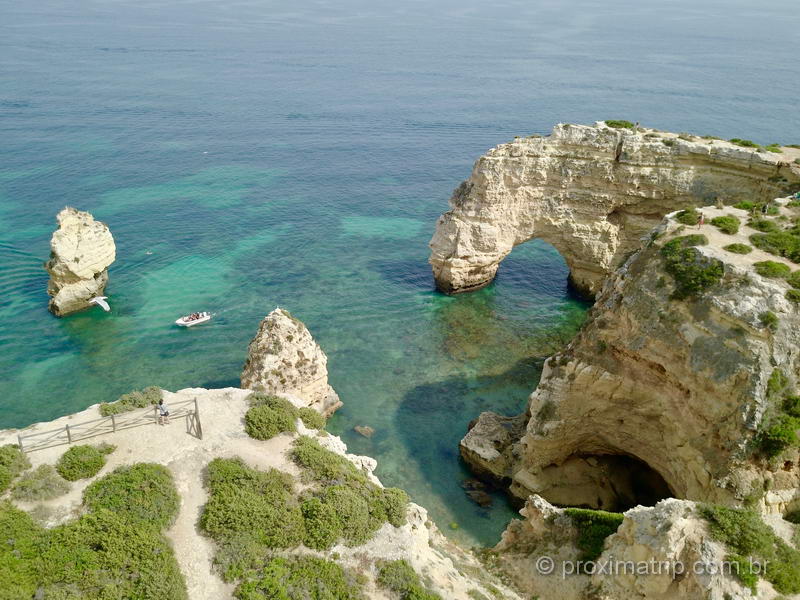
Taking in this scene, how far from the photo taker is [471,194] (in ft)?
141

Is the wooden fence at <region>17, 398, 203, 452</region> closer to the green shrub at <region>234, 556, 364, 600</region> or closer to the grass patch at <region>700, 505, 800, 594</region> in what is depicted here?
the green shrub at <region>234, 556, 364, 600</region>

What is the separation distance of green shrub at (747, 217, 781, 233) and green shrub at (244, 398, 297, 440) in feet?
71.1

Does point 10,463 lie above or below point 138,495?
above

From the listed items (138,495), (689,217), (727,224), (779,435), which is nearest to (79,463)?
(138,495)

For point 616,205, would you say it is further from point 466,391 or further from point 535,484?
point 535,484

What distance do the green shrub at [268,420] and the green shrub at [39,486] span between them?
19.7 ft

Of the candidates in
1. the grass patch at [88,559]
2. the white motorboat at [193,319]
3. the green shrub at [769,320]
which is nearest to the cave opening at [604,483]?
the green shrub at [769,320]

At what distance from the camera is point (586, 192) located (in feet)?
135

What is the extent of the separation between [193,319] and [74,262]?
971 cm

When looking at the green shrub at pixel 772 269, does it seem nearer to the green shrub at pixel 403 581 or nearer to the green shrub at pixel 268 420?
the green shrub at pixel 403 581

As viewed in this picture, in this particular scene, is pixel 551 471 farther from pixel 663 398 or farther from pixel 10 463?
pixel 10 463

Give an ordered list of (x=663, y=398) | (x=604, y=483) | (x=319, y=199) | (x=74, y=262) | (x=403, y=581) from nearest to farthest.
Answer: (x=403, y=581), (x=663, y=398), (x=604, y=483), (x=74, y=262), (x=319, y=199)

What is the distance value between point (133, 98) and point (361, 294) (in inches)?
2834

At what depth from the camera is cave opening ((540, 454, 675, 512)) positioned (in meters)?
26.5
